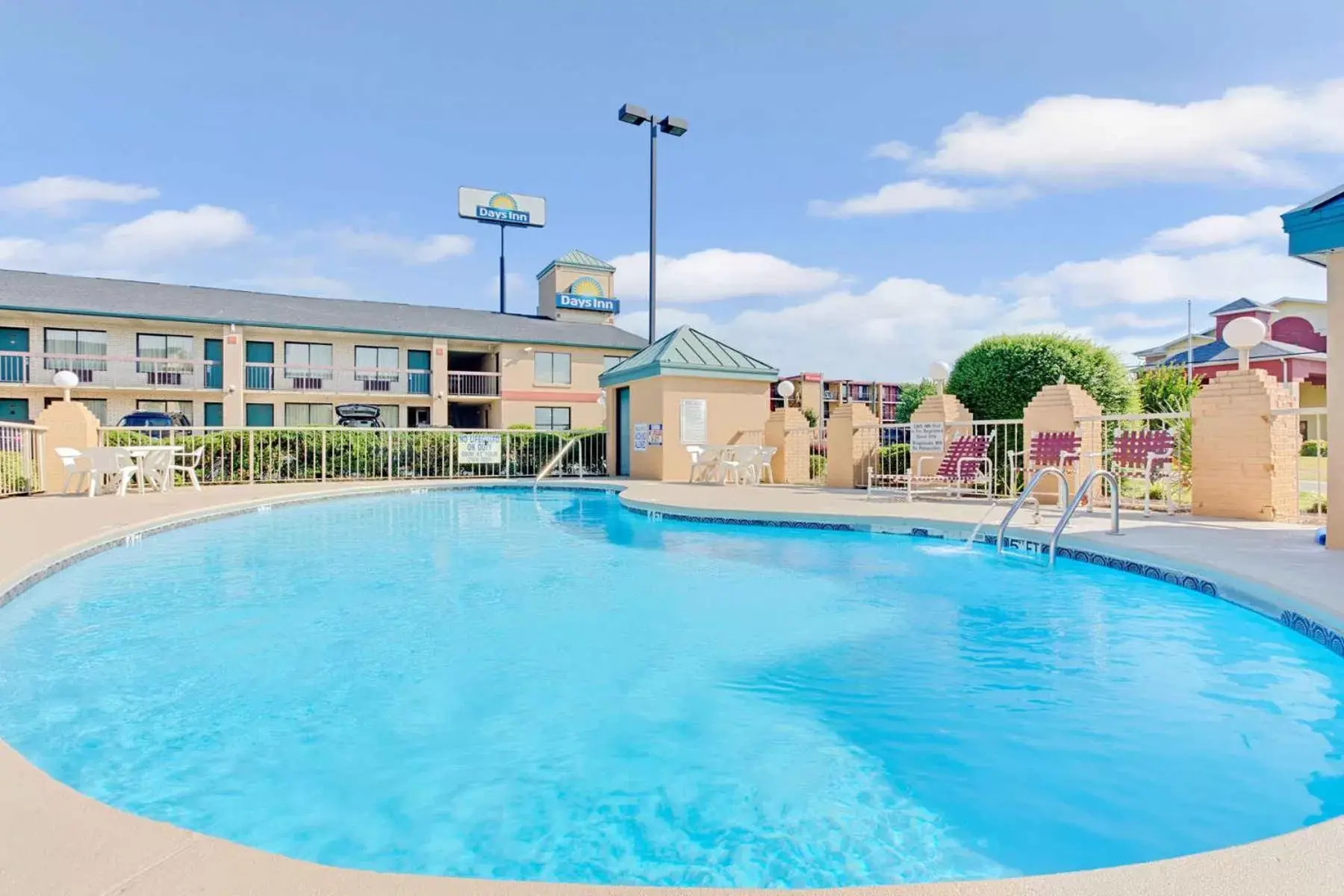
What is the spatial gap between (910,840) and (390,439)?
57.3ft

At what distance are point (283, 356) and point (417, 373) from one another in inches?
187

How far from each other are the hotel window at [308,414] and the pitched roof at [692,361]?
610 inches

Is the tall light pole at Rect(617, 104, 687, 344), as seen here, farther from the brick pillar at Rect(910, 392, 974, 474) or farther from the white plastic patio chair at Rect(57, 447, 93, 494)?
the white plastic patio chair at Rect(57, 447, 93, 494)

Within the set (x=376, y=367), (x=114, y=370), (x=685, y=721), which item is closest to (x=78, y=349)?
(x=114, y=370)

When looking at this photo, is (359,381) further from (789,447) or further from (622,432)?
Result: (789,447)

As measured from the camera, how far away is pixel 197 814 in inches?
102

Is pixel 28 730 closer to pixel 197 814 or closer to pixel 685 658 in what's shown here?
pixel 197 814

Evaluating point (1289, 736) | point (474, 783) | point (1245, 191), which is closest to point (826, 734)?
point (474, 783)

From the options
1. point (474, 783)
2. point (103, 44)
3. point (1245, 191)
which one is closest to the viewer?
point (474, 783)

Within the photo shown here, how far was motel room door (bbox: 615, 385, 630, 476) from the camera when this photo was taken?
61.5ft

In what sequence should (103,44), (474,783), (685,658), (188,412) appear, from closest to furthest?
(474,783)
(685,658)
(103,44)
(188,412)

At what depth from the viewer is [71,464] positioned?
12.9m

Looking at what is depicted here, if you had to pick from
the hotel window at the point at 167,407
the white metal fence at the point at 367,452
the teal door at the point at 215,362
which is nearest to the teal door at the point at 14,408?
the hotel window at the point at 167,407

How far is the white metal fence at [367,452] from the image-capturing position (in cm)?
1619
